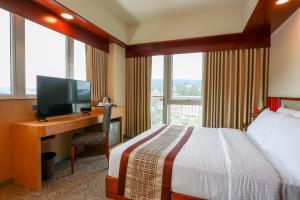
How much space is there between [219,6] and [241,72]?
1318 mm

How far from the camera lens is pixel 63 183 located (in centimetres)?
215

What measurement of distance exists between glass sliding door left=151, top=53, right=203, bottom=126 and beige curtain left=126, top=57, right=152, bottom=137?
23 centimetres

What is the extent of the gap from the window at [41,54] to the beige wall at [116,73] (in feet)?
3.28

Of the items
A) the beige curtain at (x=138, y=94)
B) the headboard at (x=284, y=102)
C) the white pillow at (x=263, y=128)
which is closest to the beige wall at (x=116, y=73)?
the beige curtain at (x=138, y=94)

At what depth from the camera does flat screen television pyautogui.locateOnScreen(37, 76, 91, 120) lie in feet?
7.48

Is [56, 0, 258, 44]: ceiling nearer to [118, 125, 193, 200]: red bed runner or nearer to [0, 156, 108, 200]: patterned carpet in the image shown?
[118, 125, 193, 200]: red bed runner

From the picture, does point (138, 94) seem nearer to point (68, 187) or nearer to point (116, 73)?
point (116, 73)

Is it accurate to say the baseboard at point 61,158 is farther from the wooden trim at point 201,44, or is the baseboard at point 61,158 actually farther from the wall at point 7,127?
the wooden trim at point 201,44

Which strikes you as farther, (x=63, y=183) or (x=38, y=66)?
(x=38, y=66)

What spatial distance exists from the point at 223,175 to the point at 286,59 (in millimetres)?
2231

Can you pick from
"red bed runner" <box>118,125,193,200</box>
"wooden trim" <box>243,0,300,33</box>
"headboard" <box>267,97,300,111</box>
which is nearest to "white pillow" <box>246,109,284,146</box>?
"headboard" <box>267,97,300,111</box>

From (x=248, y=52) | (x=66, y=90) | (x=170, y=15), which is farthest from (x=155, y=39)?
(x=66, y=90)

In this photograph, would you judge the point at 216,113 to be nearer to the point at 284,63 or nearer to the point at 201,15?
the point at 284,63

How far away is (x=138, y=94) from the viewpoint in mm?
4152
